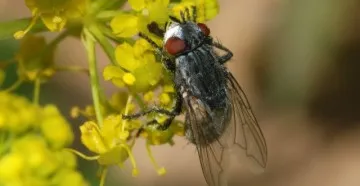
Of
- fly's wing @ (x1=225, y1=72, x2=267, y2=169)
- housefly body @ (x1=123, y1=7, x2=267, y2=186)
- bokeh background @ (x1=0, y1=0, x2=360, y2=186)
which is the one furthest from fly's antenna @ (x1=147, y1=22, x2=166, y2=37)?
bokeh background @ (x1=0, y1=0, x2=360, y2=186)

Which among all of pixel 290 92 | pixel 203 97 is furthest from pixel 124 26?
pixel 290 92

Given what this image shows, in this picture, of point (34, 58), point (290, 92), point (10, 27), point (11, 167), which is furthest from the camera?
point (290, 92)

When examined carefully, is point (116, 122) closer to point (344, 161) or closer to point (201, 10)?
point (201, 10)


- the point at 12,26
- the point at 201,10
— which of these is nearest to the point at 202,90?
the point at 201,10

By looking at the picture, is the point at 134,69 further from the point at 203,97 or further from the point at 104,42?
the point at 203,97

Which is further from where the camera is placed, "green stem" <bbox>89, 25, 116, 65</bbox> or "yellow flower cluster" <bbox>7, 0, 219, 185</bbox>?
"green stem" <bbox>89, 25, 116, 65</bbox>

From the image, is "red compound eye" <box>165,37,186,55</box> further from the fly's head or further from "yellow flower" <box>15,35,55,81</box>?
"yellow flower" <box>15,35,55,81</box>
